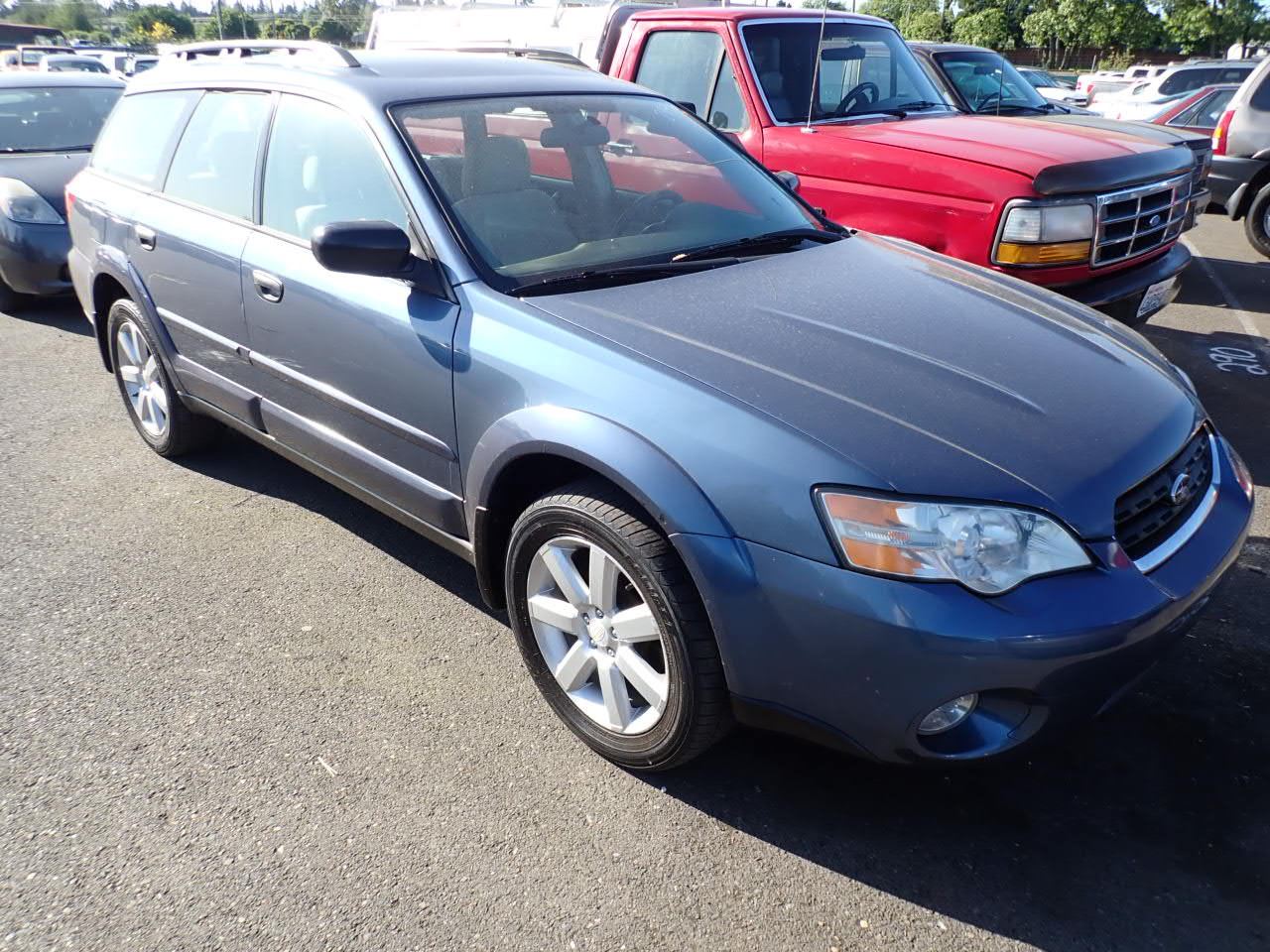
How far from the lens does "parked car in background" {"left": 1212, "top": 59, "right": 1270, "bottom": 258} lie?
8.78 meters

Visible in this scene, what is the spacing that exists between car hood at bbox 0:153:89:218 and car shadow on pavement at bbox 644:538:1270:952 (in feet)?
20.8

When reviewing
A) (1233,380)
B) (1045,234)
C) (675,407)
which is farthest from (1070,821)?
(1233,380)

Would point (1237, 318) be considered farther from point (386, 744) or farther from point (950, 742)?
point (386, 744)

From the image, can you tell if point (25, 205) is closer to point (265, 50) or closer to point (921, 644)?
point (265, 50)

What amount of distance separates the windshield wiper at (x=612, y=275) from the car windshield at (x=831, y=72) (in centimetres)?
291

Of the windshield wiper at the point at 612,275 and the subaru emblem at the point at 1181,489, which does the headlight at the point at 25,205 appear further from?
the subaru emblem at the point at 1181,489

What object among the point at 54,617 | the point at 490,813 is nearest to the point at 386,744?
the point at 490,813

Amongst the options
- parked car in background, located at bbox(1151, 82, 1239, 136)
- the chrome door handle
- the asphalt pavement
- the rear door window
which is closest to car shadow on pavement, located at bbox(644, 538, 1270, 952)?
the asphalt pavement

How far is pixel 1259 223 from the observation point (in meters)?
8.96

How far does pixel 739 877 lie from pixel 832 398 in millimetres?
1135

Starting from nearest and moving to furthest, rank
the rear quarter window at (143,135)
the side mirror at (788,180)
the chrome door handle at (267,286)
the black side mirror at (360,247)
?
1. the black side mirror at (360,247)
2. the chrome door handle at (267,286)
3. the side mirror at (788,180)
4. the rear quarter window at (143,135)

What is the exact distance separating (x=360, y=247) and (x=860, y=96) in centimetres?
410

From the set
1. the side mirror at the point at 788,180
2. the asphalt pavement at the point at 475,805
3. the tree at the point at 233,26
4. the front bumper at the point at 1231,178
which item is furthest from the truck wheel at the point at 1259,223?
the tree at the point at 233,26

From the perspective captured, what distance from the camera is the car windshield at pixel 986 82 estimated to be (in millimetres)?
7578
